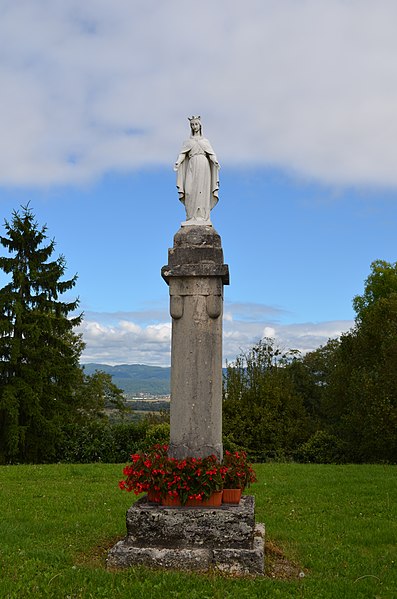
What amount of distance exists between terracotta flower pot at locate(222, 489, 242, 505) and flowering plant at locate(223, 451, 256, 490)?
0.11 metres

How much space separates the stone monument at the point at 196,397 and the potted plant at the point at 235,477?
0.15m

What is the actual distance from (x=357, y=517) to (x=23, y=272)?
1695 centimetres

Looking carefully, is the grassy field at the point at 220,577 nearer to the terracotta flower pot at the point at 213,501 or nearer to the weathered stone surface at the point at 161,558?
the weathered stone surface at the point at 161,558

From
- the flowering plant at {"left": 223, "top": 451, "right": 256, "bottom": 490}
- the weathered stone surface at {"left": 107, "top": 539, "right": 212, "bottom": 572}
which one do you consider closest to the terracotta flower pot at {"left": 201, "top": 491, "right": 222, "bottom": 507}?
the flowering plant at {"left": 223, "top": 451, "right": 256, "bottom": 490}

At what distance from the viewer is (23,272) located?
908 inches

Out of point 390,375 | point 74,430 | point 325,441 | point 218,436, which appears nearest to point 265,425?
point 325,441

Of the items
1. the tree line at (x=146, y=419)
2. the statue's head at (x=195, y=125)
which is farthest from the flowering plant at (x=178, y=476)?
the tree line at (x=146, y=419)

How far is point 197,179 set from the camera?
8336mm

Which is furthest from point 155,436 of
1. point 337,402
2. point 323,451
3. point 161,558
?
point 161,558

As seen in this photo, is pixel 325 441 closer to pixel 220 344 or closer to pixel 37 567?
pixel 220 344

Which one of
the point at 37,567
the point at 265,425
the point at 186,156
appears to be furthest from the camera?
the point at 265,425

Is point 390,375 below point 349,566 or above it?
above

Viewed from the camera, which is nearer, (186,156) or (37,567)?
(37,567)

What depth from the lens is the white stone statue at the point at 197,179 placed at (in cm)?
832
